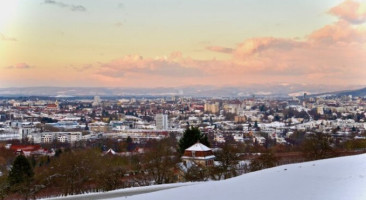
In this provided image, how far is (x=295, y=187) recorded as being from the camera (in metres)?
7.00

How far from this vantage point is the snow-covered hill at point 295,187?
630cm

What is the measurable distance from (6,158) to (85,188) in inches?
823

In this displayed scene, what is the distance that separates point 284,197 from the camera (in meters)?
6.31

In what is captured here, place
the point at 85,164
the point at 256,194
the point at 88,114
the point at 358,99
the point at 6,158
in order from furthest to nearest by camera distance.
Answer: the point at 358,99
the point at 88,114
the point at 6,158
the point at 85,164
the point at 256,194

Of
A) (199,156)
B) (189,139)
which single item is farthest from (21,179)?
(189,139)

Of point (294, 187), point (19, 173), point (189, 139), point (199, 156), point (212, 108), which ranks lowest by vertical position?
point (212, 108)

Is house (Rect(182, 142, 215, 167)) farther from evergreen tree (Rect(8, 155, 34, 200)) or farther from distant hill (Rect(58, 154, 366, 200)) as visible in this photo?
distant hill (Rect(58, 154, 366, 200))

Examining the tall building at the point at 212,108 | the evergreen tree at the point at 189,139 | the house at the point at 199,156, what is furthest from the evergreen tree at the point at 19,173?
the tall building at the point at 212,108

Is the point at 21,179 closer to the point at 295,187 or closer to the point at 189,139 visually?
the point at 189,139

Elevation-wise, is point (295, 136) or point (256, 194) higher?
point (256, 194)

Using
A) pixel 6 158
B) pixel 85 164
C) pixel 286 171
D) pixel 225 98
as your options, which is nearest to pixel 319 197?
pixel 286 171

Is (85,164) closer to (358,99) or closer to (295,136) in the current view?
(295,136)

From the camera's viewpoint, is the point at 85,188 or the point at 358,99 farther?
the point at 358,99

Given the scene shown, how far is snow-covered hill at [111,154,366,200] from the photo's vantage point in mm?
6297
